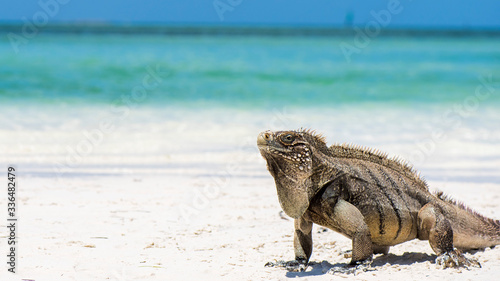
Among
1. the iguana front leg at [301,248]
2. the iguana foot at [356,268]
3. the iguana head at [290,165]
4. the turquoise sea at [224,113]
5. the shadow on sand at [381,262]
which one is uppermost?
the turquoise sea at [224,113]

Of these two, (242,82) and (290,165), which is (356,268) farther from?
(242,82)

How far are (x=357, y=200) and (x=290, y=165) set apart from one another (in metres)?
0.59

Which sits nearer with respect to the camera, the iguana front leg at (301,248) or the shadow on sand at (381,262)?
the shadow on sand at (381,262)

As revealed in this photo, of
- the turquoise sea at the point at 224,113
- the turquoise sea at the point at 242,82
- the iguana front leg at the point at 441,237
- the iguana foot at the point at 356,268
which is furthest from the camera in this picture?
the turquoise sea at the point at 242,82

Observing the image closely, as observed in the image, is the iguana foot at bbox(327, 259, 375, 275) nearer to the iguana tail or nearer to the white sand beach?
the white sand beach

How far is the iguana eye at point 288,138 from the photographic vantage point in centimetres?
414

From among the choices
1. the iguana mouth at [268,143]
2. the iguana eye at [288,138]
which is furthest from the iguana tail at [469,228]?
the iguana mouth at [268,143]

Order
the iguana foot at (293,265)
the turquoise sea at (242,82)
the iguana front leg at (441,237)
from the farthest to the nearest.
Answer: the turquoise sea at (242,82), the iguana foot at (293,265), the iguana front leg at (441,237)

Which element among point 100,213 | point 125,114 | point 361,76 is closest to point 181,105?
point 125,114

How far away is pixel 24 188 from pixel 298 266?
12.6ft

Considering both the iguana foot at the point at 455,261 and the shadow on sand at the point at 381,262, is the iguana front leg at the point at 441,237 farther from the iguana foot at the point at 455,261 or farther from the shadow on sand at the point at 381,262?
the shadow on sand at the point at 381,262

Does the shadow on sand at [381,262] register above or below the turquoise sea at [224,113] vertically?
below

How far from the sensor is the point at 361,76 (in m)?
27.4

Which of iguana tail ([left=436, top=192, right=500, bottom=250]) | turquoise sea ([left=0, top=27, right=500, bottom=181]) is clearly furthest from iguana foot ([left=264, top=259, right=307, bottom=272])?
turquoise sea ([left=0, top=27, right=500, bottom=181])
